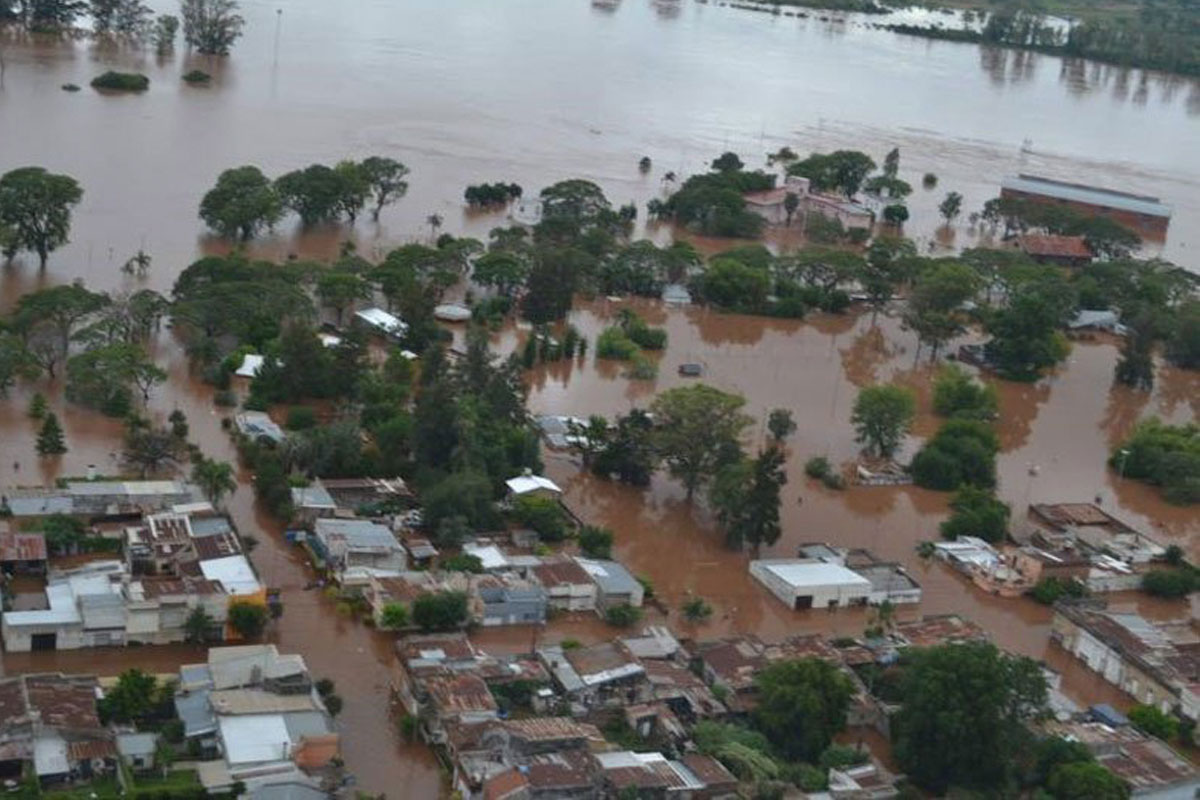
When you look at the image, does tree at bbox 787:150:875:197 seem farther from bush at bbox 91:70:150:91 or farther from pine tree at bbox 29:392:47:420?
pine tree at bbox 29:392:47:420

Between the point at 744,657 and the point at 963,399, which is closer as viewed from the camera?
the point at 744,657

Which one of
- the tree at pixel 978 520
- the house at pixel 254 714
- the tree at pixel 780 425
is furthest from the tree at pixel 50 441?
the tree at pixel 978 520

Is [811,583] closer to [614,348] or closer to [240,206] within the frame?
[614,348]

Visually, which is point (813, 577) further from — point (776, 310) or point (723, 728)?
point (776, 310)

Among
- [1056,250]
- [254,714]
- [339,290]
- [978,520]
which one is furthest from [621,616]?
[1056,250]

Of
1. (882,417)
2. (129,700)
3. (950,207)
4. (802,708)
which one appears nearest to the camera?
(129,700)

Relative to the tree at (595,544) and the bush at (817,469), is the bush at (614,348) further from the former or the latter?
the tree at (595,544)

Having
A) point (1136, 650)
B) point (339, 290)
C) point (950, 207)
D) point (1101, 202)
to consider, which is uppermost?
point (1101, 202)
